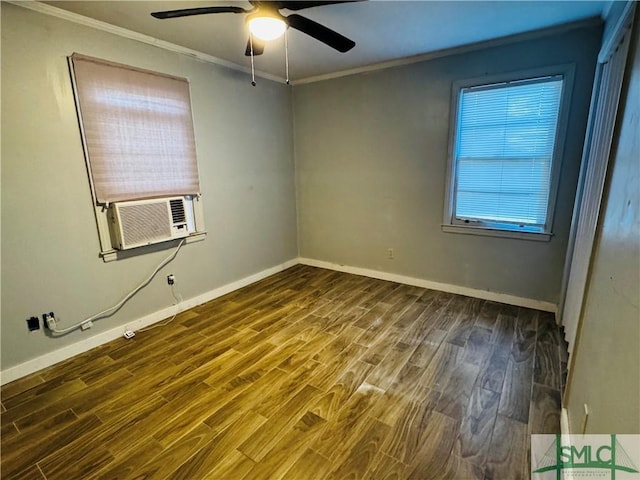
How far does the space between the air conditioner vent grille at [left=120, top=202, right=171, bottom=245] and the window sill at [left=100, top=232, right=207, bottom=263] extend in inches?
4.6

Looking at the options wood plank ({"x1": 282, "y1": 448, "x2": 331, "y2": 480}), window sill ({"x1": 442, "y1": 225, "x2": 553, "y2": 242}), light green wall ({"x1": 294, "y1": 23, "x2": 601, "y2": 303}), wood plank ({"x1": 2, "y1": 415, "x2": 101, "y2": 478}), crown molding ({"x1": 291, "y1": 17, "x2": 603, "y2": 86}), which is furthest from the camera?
window sill ({"x1": 442, "y1": 225, "x2": 553, "y2": 242})

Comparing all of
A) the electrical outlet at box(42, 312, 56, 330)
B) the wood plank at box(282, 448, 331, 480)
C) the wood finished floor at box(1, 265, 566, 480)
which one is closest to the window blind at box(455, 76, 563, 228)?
the wood finished floor at box(1, 265, 566, 480)

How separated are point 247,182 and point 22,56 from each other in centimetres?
211

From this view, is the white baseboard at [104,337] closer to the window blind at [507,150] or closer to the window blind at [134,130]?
the window blind at [134,130]

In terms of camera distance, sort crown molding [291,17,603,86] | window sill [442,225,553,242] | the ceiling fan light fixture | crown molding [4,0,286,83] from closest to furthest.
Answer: the ceiling fan light fixture, crown molding [4,0,286,83], crown molding [291,17,603,86], window sill [442,225,553,242]

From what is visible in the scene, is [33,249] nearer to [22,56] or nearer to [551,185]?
[22,56]

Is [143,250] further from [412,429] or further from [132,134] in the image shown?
[412,429]

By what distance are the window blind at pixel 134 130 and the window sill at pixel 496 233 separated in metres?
2.81

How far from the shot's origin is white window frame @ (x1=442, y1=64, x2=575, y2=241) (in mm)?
2707

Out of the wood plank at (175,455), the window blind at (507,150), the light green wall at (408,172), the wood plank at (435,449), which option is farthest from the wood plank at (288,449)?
the window blind at (507,150)

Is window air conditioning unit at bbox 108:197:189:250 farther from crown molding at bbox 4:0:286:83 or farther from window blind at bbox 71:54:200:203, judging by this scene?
crown molding at bbox 4:0:286:83

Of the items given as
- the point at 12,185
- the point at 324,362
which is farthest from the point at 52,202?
the point at 324,362

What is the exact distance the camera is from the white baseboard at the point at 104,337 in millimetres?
2287

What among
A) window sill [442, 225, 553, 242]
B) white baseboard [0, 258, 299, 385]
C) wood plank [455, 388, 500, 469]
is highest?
window sill [442, 225, 553, 242]
